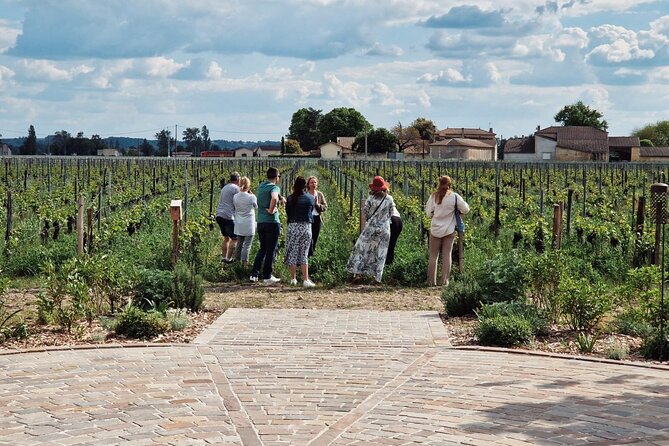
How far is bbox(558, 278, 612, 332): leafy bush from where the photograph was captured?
9.19 m

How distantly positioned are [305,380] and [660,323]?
3.47m

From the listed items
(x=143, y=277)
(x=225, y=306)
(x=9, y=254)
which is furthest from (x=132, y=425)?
(x=9, y=254)

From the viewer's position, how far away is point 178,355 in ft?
26.6

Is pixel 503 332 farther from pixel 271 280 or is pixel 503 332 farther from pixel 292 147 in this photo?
pixel 292 147

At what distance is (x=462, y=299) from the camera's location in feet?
34.4

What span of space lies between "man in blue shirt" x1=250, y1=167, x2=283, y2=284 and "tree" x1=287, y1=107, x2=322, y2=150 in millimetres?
122058

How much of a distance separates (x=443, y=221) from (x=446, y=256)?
0.50 m

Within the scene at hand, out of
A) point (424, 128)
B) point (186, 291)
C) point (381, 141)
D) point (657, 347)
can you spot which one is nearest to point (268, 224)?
point (186, 291)

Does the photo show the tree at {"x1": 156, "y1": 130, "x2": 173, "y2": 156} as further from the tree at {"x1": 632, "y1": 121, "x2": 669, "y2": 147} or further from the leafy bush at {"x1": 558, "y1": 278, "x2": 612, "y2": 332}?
the leafy bush at {"x1": 558, "y1": 278, "x2": 612, "y2": 332}

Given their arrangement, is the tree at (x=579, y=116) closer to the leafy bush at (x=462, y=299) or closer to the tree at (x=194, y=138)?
the tree at (x=194, y=138)

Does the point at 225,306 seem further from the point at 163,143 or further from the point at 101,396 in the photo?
the point at 163,143

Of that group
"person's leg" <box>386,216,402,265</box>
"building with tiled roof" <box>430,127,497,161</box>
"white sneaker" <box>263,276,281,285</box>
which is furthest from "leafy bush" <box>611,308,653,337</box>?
"building with tiled roof" <box>430,127,497,161</box>

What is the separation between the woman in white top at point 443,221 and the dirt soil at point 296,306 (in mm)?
419

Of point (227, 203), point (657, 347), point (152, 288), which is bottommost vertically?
point (657, 347)
